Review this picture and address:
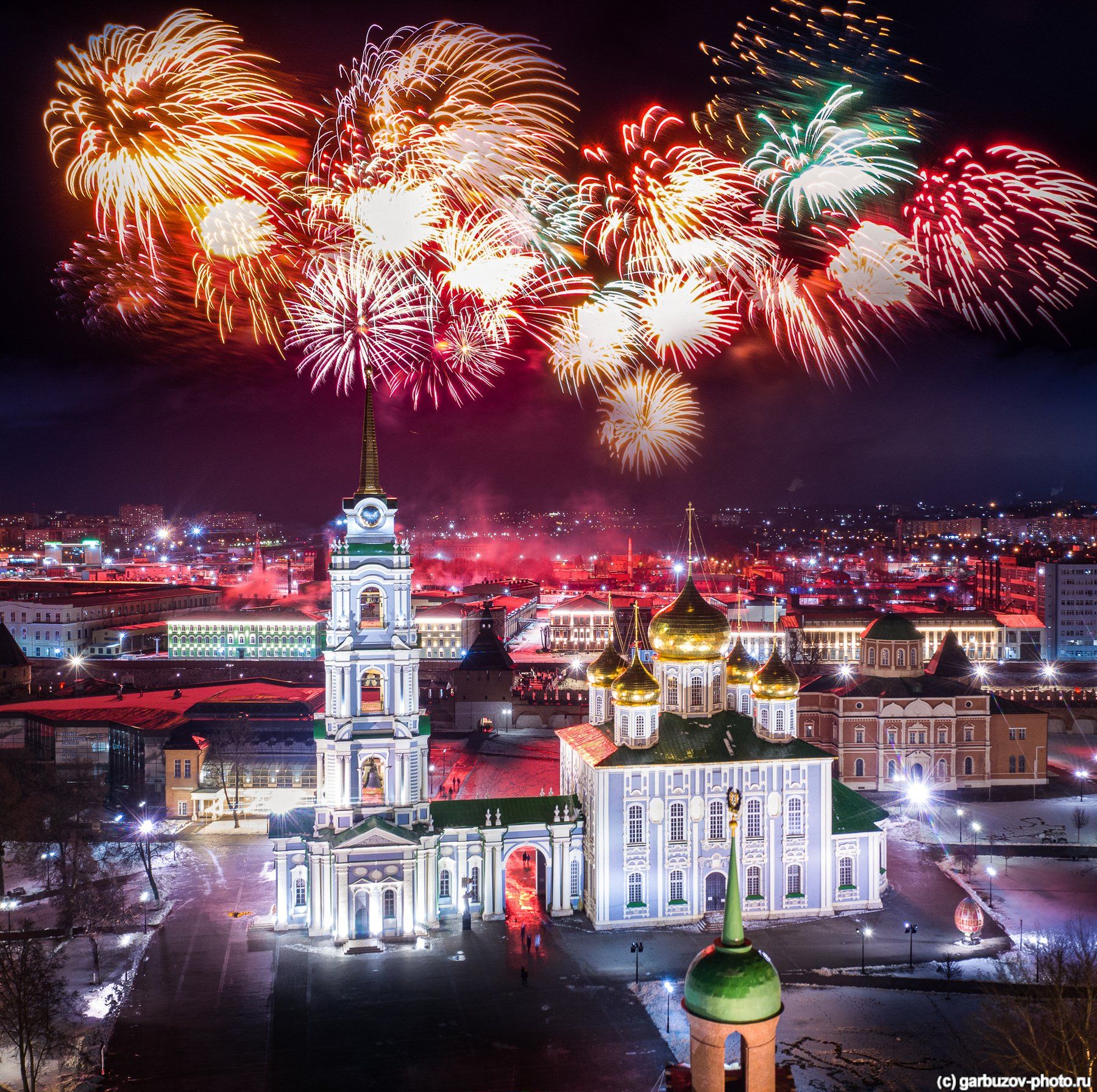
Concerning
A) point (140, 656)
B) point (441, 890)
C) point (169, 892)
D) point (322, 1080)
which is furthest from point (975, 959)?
point (140, 656)

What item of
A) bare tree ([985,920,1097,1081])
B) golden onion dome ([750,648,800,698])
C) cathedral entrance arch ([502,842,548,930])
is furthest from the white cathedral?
bare tree ([985,920,1097,1081])

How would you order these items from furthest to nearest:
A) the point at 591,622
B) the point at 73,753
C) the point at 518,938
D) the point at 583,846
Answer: the point at 591,622
the point at 73,753
the point at 583,846
the point at 518,938

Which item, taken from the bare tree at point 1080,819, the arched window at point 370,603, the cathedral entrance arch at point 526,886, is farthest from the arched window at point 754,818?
the bare tree at point 1080,819

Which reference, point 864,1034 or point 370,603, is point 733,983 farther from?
point 370,603

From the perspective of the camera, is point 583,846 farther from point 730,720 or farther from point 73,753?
point 73,753

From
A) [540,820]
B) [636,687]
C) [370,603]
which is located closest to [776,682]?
[636,687]

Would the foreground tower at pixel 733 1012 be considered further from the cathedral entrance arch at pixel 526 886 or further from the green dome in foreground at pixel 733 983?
the cathedral entrance arch at pixel 526 886

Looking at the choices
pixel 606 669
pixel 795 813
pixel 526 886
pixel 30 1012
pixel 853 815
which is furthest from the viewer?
pixel 606 669
